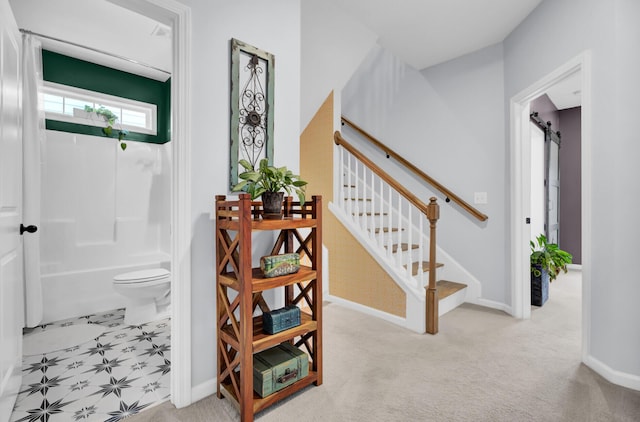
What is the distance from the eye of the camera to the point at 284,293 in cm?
200

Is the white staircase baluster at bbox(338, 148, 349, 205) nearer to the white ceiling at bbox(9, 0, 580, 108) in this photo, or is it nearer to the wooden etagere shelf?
the white ceiling at bbox(9, 0, 580, 108)

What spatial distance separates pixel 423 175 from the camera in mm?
3590

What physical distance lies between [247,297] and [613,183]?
2.13m

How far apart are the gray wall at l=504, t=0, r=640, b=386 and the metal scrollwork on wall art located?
6.47 ft

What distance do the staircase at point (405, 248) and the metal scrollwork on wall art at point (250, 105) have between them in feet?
4.22

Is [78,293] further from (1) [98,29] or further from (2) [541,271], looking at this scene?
(2) [541,271]

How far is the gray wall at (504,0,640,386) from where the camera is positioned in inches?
67.9

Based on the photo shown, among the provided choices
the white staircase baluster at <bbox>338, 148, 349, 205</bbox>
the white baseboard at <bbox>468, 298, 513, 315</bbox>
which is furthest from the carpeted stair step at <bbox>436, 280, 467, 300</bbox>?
the white staircase baluster at <bbox>338, 148, 349, 205</bbox>

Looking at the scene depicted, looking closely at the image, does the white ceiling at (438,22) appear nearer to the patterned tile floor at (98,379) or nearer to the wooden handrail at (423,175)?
the wooden handrail at (423,175)

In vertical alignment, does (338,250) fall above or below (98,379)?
above

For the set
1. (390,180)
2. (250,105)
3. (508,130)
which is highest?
(508,130)

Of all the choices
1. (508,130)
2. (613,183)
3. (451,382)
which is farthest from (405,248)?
(613,183)

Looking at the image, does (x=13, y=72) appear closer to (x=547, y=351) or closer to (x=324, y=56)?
(x=324, y=56)

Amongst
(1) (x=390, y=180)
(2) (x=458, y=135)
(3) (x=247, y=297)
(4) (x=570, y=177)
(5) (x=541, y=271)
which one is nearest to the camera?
(3) (x=247, y=297)
